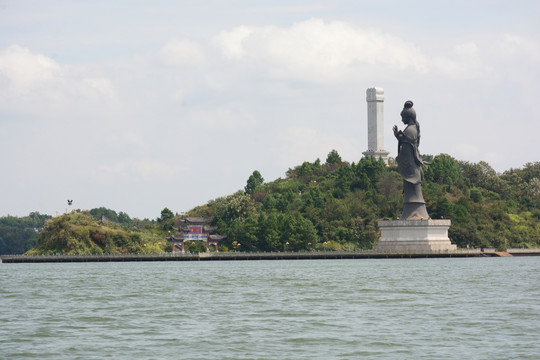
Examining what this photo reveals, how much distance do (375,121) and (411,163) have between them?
146 feet

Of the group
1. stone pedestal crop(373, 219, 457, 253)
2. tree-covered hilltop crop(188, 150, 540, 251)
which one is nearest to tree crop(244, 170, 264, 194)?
tree-covered hilltop crop(188, 150, 540, 251)

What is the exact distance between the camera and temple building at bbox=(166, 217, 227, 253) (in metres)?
147

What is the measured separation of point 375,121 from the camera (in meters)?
172

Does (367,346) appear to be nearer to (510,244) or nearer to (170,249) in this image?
(510,244)

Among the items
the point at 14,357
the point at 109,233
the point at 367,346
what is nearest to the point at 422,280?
the point at 367,346

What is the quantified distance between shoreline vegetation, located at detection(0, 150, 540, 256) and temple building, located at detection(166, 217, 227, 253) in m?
1.40

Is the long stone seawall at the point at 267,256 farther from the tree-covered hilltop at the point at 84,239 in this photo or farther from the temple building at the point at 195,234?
the temple building at the point at 195,234

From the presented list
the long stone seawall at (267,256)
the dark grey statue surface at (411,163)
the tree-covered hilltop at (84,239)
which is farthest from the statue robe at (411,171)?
the tree-covered hilltop at (84,239)

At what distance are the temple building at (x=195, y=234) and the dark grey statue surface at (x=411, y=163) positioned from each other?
31607mm

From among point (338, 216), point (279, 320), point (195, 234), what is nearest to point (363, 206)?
point (338, 216)

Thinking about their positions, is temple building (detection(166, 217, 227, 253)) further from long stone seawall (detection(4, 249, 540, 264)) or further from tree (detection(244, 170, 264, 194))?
tree (detection(244, 170, 264, 194))

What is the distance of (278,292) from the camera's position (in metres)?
63.5

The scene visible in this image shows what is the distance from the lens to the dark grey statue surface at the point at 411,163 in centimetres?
12762

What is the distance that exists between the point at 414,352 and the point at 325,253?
318ft
